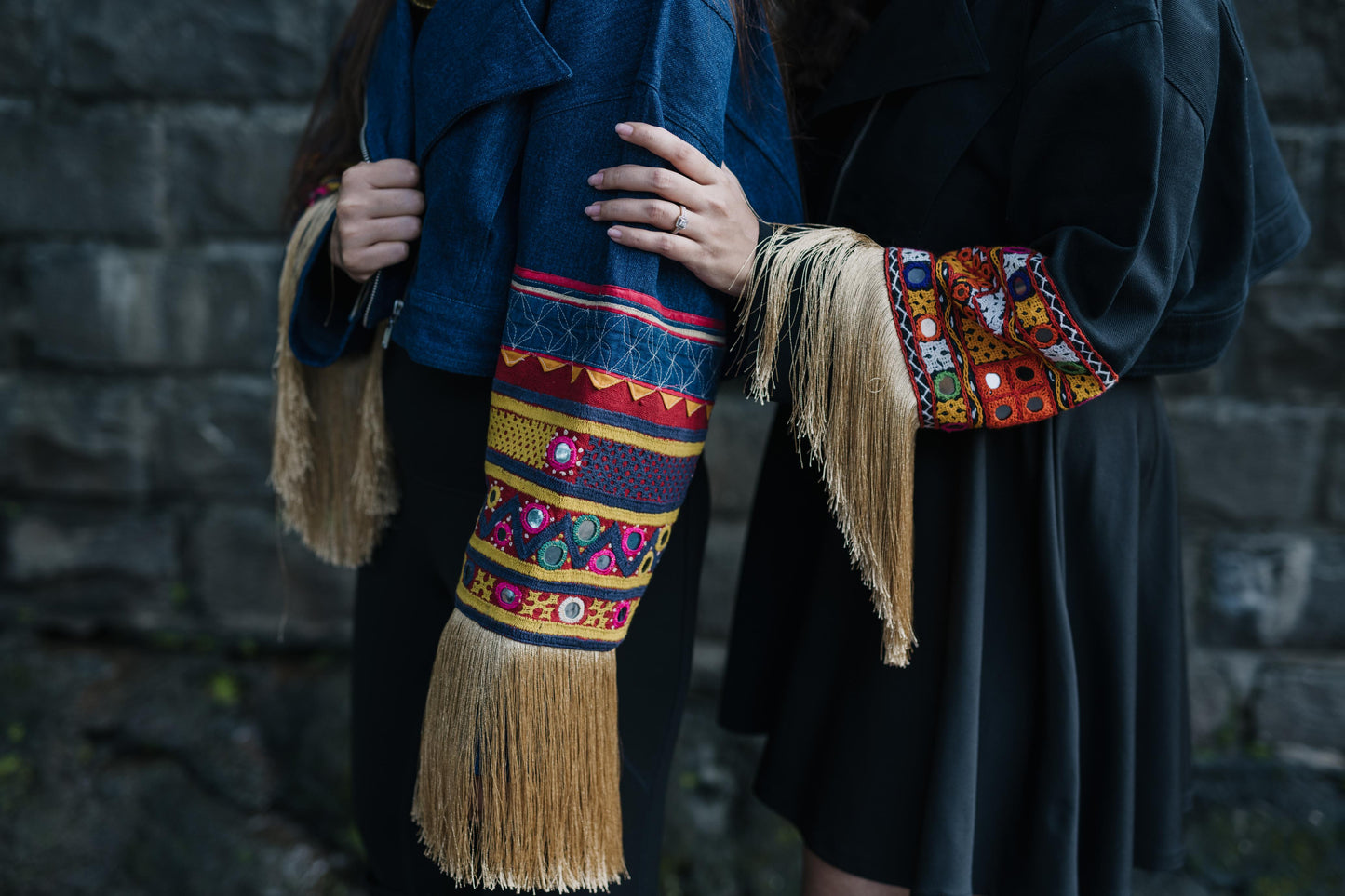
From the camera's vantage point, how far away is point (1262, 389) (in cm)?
215

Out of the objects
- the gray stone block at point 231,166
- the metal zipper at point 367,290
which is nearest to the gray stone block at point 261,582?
the gray stone block at point 231,166

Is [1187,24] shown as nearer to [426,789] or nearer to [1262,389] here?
[426,789]

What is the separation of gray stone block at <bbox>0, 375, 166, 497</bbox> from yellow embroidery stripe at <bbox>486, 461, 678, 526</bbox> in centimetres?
199

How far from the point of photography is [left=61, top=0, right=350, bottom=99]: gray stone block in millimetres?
2252

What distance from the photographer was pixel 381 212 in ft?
3.53

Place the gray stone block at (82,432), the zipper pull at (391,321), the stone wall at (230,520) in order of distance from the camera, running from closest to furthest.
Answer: the zipper pull at (391,321)
the stone wall at (230,520)
the gray stone block at (82,432)

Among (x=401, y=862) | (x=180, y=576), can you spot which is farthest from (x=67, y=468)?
(x=401, y=862)

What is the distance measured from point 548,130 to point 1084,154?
0.55 meters

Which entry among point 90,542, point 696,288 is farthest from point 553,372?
point 90,542

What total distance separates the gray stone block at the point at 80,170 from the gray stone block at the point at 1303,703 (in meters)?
3.10

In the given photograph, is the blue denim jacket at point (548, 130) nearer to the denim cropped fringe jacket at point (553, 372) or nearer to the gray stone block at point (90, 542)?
the denim cropped fringe jacket at point (553, 372)

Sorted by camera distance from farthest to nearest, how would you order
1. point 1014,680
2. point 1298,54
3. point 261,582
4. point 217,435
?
point 261,582
point 217,435
point 1298,54
point 1014,680

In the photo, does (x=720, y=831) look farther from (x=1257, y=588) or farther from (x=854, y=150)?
(x=854, y=150)

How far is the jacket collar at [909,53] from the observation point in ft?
3.37
